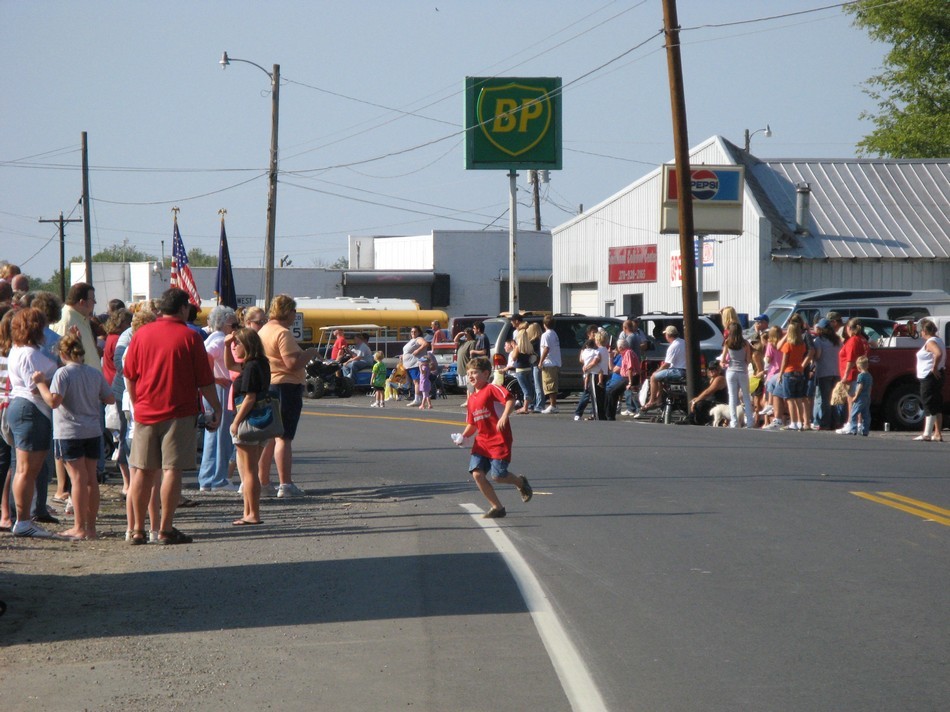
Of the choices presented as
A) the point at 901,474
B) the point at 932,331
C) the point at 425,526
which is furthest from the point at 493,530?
the point at 932,331

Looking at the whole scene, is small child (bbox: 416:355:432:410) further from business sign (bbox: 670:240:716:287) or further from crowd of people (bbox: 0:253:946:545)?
business sign (bbox: 670:240:716:287)

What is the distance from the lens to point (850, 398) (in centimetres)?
1942

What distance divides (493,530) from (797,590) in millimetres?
3110

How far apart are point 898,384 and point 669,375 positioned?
4.26 m

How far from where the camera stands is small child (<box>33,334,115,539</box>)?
9.65 meters

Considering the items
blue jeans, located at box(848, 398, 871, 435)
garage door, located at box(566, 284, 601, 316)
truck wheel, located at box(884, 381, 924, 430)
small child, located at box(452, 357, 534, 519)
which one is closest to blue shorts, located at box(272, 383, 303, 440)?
small child, located at box(452, 357, 534, 519)

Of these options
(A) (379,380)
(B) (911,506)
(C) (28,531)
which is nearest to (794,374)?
(B) (911,506)

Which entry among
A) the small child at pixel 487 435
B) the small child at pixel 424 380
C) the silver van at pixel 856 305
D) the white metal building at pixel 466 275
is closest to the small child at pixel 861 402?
the silver van at pixel 856 305

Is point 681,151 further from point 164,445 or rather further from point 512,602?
point 512,602

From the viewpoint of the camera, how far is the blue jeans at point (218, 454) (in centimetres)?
1305

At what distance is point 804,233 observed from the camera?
3906cm

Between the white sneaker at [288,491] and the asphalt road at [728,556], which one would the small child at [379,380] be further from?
the white sneaker at [288,491]

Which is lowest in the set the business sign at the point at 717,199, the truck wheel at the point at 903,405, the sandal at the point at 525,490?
the sandal at the point at 525,490

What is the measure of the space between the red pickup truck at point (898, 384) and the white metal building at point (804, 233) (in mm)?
16382
